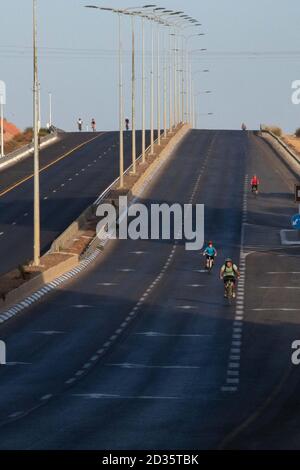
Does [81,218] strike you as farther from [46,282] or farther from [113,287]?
[113,287]

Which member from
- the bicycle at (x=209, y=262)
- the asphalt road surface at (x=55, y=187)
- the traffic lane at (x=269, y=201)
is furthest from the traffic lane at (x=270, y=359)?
the asphalt road surface at (x=55, y=187)

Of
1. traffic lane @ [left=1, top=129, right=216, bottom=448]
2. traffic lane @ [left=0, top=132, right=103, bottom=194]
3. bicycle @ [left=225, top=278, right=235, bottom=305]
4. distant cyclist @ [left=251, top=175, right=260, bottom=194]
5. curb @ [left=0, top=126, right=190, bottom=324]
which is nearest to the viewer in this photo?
traffic lane @ [left=1, top=129, right=216, bottom=448]

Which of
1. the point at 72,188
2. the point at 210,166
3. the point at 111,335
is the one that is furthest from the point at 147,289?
the point at 210,166

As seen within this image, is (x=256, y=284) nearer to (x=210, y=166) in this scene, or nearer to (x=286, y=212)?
(x=286, y=212)

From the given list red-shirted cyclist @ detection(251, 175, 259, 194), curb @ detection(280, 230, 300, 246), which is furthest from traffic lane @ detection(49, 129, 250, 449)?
red-shirted cyclist @ detection(251, 175, 259, 194)

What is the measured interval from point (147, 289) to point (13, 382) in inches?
879

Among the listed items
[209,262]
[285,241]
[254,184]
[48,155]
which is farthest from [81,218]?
[48,155]

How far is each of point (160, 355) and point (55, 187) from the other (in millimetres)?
64343

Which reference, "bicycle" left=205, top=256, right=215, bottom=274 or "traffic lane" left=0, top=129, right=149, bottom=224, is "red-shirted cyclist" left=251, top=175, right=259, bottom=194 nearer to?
"traffic lane" left=0, top=129, right=149, bottom=224

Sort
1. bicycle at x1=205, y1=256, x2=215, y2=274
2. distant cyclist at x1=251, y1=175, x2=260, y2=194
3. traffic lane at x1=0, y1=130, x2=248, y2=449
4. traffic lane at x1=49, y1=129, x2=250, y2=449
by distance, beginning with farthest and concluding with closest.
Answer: distant cyclist at x1=251, y1=175, x2=260, y2=194, bicycle at x1=205, y1=256, x2=215, y2=274, traffic lane at x1=49, y1=129, x2=250, y2=449, traffic lane at x1=0, y1=130, x2=248, y2=449

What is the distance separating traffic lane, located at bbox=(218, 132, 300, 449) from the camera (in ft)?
82.9

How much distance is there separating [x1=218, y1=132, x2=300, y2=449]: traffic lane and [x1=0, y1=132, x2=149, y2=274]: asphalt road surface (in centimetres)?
981

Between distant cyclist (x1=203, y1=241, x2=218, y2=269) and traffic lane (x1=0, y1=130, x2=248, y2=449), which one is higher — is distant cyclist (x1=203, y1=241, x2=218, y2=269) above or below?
below

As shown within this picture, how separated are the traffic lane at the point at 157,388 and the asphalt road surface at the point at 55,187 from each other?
17596 mm
